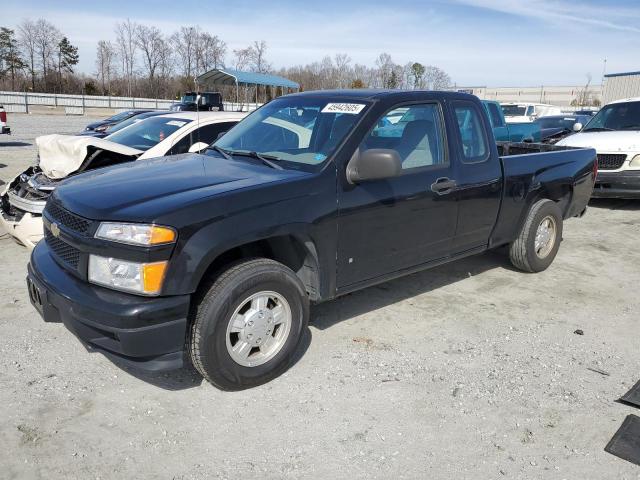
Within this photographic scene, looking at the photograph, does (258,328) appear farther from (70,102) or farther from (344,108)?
(70,102)

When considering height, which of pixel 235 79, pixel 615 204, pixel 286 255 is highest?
pixel 235 79

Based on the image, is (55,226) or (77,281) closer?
(77,281)

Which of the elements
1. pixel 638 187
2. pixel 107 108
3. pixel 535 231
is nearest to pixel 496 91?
pixel 107 108

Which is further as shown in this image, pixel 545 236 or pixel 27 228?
pixel 545 236

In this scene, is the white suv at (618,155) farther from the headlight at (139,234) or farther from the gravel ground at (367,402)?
the headlight at (139,234)

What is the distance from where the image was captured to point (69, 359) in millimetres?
3814

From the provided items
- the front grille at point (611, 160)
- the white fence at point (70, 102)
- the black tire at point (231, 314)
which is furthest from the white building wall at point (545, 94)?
the black tire at point (231, 314)

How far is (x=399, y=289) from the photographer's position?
5305 mm

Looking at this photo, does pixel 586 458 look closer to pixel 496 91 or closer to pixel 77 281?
pixel 77 281

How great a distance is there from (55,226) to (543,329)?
12.3 feet

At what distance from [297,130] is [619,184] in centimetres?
699

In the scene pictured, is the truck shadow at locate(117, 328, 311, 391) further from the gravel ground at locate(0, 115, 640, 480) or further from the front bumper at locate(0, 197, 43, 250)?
the front bumper at locate(0, 197, 43, 250)

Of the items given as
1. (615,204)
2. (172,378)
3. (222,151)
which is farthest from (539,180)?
(615,204)

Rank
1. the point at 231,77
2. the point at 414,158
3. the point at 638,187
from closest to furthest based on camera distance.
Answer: the point at 414,158
the point at 638,187
the point at 231,77
